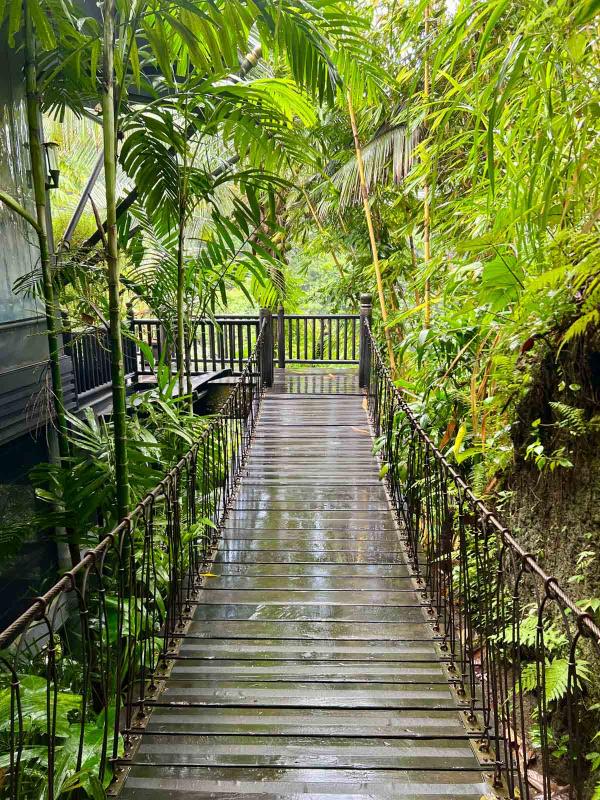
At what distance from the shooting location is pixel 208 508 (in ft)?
13.9

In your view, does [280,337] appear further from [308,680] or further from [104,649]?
[308,680]

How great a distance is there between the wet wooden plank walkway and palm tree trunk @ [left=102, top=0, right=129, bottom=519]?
91 cm

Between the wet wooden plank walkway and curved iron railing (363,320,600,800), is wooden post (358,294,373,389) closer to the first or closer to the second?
the wet wooden plank walkway

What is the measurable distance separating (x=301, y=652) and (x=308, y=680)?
0.25 metres

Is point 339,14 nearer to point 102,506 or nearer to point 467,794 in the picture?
point 102,506

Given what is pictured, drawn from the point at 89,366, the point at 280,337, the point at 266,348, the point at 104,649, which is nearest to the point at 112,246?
the point at 104,649

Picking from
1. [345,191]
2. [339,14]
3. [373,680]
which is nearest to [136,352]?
[345,191]

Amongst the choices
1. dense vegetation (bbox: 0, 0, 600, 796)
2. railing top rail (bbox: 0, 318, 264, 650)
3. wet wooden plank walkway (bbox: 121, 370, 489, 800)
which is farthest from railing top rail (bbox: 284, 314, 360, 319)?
railing top rail (bbox: 0, 318, 264, 650)

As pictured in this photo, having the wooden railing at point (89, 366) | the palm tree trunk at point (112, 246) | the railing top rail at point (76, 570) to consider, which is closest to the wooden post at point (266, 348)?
the wooden railing at point (89, 366)

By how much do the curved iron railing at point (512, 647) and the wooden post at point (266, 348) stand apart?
412 cm

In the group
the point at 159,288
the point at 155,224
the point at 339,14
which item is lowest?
the point at 159,288

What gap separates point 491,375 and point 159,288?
2288 millimetres

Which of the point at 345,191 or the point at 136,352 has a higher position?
the point at 345,191

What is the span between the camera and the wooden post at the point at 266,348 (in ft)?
26.6
